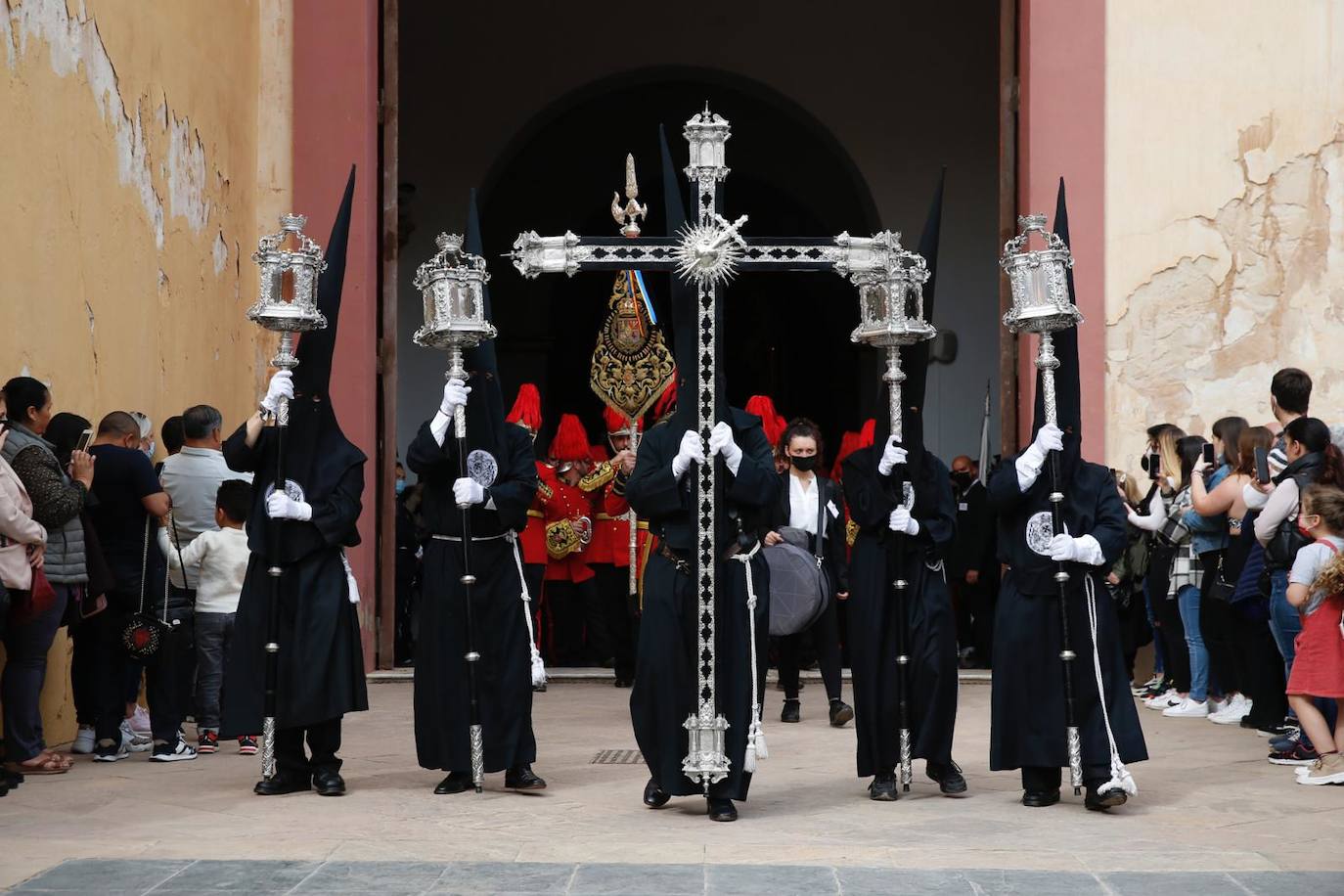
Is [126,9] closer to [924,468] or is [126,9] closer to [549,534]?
[549,534]

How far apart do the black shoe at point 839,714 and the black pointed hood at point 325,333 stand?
3525 mm

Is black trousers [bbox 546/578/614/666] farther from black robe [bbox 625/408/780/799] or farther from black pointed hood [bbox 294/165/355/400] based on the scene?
black robe [bbox 625/408/780/799]

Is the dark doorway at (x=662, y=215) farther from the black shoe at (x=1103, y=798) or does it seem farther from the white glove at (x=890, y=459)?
the black shoe at (x=1103, y=798)

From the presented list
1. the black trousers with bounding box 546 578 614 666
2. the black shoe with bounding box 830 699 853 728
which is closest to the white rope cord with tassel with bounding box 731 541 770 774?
the black shoe with bounding box 830 699 853 728

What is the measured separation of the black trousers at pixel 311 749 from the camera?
7156mm

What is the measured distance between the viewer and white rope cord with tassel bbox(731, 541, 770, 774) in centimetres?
666

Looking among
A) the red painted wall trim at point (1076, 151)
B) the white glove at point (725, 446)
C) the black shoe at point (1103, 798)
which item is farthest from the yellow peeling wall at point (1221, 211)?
the white glove at point (725, 446)

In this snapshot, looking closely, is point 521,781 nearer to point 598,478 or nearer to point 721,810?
point 721,810

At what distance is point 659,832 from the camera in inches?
A: 245

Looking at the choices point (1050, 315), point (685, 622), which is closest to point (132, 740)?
point (685, 622)

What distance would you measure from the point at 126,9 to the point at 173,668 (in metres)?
3.74

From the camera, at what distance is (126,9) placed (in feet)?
31.7

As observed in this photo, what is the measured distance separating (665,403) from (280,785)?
501cm

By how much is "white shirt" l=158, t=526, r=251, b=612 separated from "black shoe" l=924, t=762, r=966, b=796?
3.37 m
